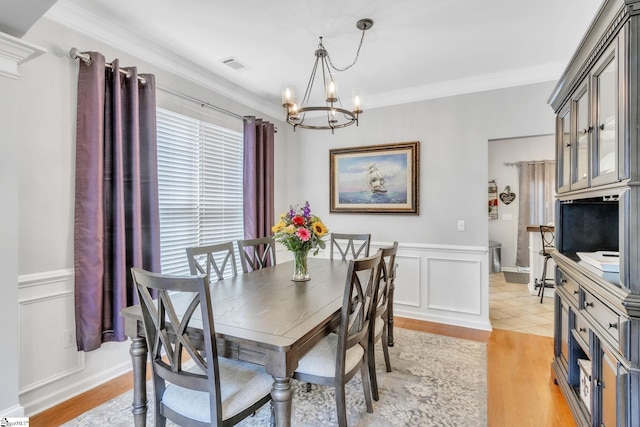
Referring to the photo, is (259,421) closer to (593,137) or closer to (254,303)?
(254,303)

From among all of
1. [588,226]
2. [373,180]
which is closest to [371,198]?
A: [373,180]

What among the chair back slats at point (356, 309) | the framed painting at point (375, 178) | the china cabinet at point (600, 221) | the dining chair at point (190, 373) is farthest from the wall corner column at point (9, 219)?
the framed painting at point (375, 178)

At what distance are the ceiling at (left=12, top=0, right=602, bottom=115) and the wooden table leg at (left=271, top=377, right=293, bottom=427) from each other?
7.52 ft

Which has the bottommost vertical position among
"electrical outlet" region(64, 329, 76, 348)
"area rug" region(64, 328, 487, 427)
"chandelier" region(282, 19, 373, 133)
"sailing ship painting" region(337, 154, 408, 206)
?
"area rug" region(64, 328, 487, 427)

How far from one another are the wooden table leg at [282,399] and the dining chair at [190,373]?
0.15 m

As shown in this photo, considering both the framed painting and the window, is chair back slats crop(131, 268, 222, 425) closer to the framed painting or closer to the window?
the window

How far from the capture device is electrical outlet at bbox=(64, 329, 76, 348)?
2.20 metres

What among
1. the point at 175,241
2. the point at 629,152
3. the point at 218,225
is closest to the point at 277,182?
the point at 218,225

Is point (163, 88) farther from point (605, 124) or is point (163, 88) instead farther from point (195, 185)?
point (605, 124)

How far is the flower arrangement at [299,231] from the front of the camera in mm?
2286

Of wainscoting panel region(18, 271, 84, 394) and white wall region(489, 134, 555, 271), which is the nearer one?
wainscoting panel region(18, 271, 84, 394)

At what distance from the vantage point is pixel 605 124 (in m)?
1.50

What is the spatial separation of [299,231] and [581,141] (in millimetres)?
1782

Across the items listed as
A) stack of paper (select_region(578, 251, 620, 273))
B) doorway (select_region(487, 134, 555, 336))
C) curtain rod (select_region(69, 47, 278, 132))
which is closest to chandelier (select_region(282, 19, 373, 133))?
curtain rod (select_region(69, 47, 278, 132))
